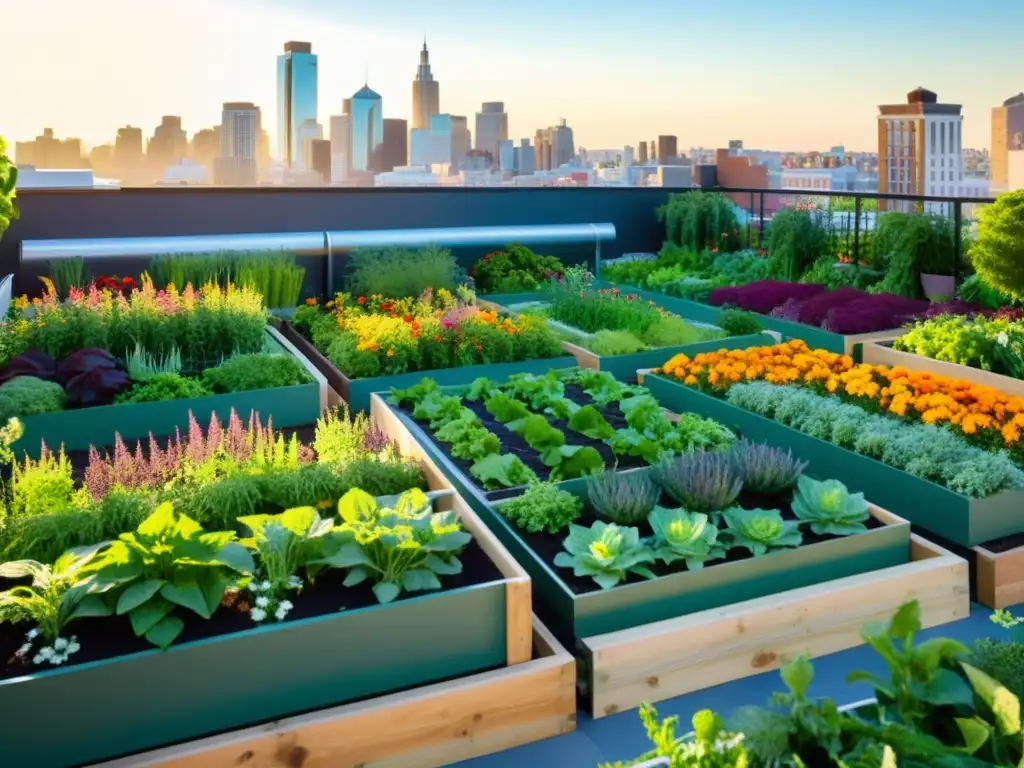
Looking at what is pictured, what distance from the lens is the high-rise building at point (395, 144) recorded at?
16.4 meters

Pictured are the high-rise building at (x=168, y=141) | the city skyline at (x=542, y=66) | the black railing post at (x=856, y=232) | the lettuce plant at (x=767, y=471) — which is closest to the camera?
the lettuce plant at (x=767, y=471)

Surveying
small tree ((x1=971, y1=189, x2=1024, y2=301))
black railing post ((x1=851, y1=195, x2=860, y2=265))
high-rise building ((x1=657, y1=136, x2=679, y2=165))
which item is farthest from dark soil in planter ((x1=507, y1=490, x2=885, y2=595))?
high-rise building ((x1=657, y1=136, x2=679, y2=165))

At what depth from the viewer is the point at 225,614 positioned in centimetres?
290

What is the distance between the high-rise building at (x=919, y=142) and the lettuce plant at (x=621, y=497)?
34.8 meters

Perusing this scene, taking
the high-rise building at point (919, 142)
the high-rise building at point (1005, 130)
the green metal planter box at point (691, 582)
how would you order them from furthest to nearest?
the high-rise building at point (919, 142)
the high-rise building at point (1005, 130)
the green metal planter box at point (691, 582)

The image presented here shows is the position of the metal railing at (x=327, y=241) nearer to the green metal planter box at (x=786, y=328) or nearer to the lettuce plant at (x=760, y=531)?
the green metal planter box at (x=786, y=328)

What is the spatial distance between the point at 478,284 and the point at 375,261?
1.20m

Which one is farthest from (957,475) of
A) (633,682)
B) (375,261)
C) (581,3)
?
(581,3)

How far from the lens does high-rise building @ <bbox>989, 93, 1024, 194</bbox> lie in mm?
26950

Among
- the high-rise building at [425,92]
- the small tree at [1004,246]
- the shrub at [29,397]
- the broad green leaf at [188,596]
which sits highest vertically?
the high-rise building at [425,92]

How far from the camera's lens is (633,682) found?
3.01 m

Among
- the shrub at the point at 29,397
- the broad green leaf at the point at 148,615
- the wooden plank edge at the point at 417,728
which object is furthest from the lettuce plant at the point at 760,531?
the shrub at the point at 29,397

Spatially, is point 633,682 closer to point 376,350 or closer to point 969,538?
point 969,538

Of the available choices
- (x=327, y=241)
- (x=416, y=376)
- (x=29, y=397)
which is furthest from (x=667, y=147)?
(x=29, y=397)
